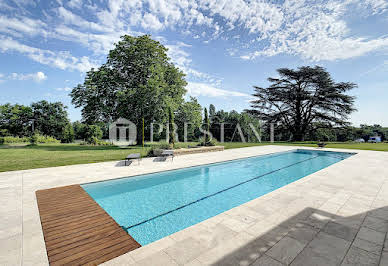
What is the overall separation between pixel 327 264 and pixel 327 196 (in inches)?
131

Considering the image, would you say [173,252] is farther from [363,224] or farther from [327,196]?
[327,196]

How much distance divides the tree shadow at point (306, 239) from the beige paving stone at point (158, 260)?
64cm

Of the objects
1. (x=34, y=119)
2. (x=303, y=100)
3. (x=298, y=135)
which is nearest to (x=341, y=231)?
(x=298, y=135)

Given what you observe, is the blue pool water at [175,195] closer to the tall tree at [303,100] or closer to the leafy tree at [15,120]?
the tall tree at [303,100]

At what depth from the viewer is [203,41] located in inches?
728

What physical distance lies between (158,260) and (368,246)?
3.26 metres

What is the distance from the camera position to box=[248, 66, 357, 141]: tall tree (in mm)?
28141

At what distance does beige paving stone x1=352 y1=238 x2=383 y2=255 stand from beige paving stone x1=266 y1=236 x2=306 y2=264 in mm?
871

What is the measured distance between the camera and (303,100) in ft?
102

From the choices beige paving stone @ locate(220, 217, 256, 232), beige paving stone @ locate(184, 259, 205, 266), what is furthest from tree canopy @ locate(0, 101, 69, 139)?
beige paving stone @ locate(184, 259, 205, 266)

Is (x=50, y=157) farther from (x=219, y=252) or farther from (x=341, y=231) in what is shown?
(x=341, y=231)

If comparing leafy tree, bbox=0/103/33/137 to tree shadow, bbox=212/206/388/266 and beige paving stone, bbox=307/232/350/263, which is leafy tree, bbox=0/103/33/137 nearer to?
tree shadow, bbox=212/206/388/266

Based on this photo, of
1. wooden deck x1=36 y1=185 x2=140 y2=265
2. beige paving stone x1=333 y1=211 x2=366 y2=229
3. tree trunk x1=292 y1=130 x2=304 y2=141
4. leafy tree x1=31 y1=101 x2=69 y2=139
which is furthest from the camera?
leafy tree x1=31 y1=101 x2=69 y2=139

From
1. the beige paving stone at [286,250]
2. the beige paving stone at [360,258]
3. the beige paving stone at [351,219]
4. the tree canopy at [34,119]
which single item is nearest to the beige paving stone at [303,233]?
the beige paving stone at [286,250]
